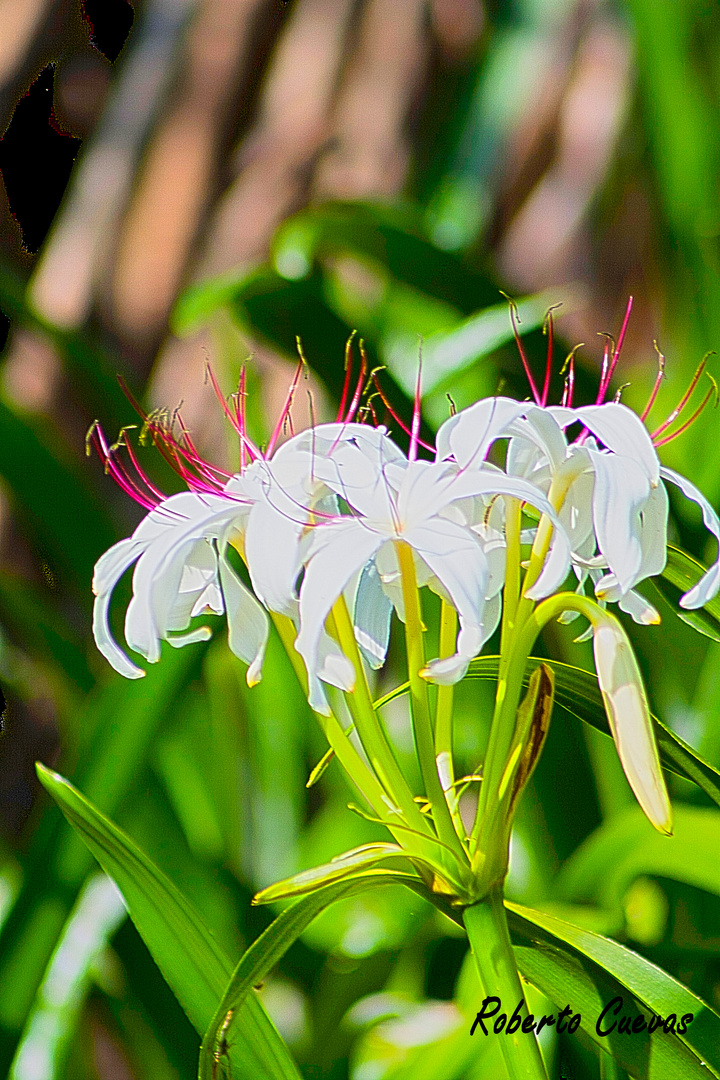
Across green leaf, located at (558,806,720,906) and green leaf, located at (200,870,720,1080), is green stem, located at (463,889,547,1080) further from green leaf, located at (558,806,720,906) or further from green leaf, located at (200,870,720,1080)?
green leaf, located at (558,806,720,906)

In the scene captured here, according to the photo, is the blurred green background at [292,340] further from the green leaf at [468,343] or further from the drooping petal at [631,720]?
the drooping petal at [631,720]

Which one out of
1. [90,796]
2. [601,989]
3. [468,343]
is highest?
[468,343]

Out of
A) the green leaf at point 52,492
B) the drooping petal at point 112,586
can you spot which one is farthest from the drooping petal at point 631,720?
the green leaf at point 52,492

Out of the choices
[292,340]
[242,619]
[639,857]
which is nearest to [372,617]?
[242,619]

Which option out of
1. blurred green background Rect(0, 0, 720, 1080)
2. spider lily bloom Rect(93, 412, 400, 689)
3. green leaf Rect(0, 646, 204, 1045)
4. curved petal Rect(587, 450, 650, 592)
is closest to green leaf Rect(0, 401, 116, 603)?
blurred green background Rect(0, 0, 720, 1080)

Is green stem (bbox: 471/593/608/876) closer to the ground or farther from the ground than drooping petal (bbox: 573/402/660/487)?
closer to the ground

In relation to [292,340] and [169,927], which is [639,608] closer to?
[169,927]
